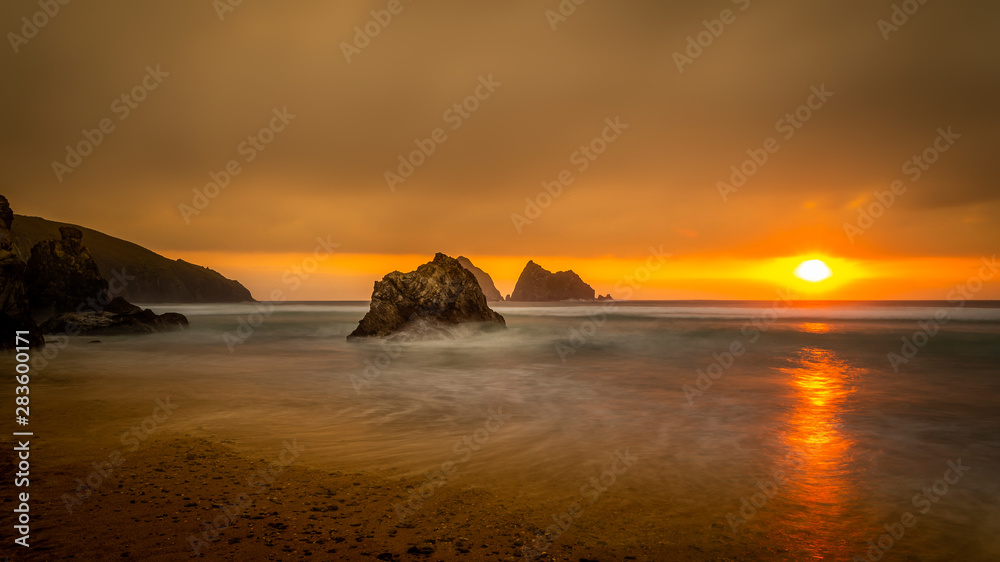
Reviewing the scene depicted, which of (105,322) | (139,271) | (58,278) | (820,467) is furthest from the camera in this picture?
(139,271)

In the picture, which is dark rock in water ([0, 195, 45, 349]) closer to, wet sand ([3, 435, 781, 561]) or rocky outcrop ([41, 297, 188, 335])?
rocky outcrop ([41, 297, 188, 335])

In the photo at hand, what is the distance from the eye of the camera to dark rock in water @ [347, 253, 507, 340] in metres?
37.0

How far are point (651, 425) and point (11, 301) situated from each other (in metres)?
29.7

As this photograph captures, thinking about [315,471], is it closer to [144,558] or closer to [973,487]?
[144,558]

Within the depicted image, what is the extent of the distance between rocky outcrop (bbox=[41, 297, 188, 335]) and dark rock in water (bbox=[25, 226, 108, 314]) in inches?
96.2

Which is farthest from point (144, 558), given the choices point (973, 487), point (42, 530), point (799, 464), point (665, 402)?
point (665, 402)

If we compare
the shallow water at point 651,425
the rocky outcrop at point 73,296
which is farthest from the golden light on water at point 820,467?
the rocky outcrop at point 73,296

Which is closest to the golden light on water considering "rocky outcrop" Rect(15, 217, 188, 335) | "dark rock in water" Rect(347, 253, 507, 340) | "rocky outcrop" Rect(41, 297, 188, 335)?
"dark rock in water" Rect(347, 253, 507, 340)

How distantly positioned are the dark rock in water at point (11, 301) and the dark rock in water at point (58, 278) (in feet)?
53.1

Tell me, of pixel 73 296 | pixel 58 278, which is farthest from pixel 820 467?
pixel 58 278

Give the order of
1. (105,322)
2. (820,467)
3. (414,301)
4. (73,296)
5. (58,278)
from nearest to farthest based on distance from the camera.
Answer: (820,467) < (414,301) < (105,322) < (58,278) < (73,296)

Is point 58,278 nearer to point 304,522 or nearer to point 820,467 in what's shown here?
point 304,522

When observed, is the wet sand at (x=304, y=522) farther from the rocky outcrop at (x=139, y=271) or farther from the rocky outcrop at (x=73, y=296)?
the rocky outcrop at (x=139, y=271)

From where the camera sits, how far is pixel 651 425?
12711 mm
